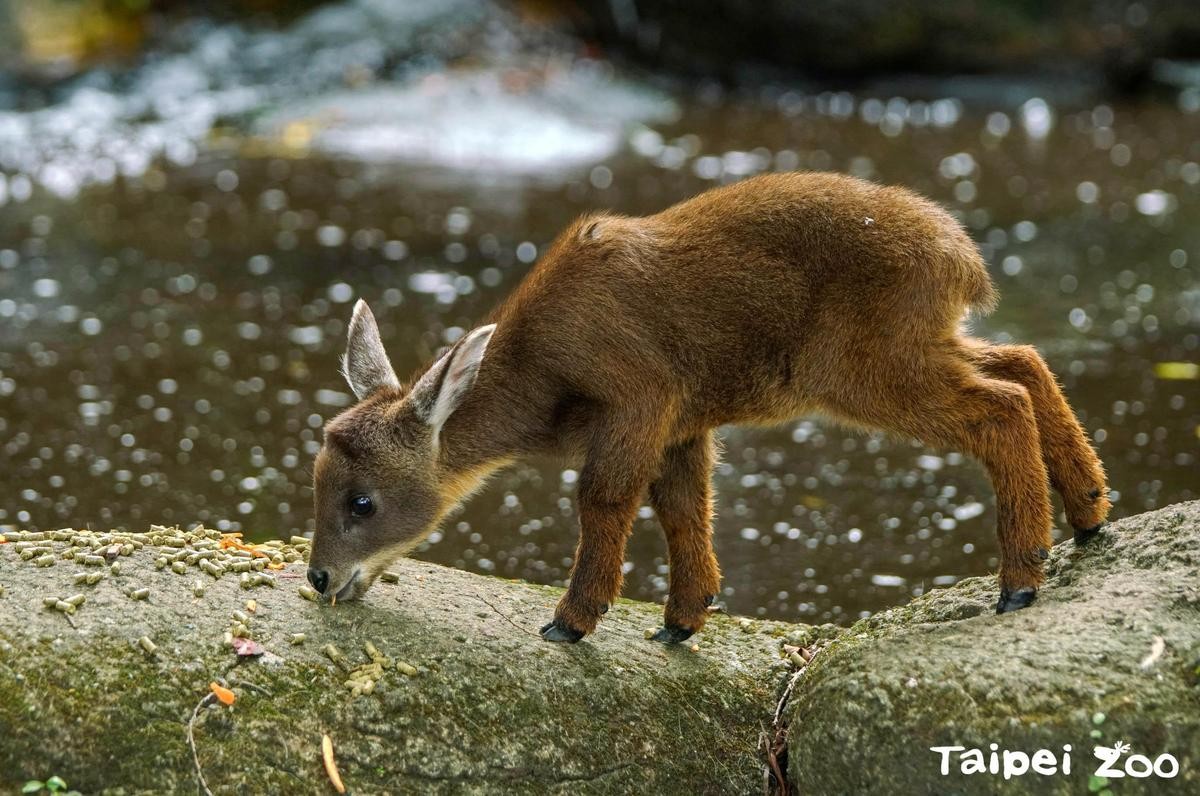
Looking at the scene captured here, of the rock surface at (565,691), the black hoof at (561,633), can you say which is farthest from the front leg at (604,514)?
the rock surface at (565,691)

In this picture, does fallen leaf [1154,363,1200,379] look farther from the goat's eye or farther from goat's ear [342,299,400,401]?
the goat's eye

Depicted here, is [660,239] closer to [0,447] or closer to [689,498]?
[689,498]

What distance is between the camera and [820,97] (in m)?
17.7

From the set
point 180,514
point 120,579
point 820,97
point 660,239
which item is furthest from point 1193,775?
point 820,97

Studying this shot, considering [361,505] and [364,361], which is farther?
[364,361]

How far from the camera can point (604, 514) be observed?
5531mm

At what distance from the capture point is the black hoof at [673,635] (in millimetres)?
5879

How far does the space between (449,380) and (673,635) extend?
1308 millimetres

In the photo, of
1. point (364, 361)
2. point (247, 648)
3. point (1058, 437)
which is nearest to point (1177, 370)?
point (1058, 437)

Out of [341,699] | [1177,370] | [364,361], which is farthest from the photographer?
[1177,370]

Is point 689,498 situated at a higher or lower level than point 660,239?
lower

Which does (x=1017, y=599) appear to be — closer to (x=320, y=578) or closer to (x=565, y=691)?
(x=565, y=691)

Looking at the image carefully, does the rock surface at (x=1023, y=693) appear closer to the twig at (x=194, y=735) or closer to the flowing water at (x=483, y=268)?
the twig at (x=194, y=735)

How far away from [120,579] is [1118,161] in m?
11.7
